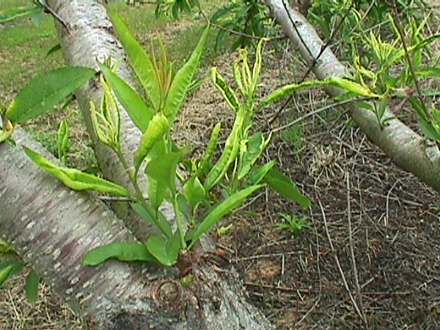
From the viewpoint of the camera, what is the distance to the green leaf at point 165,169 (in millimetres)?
558

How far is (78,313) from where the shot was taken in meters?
0.62

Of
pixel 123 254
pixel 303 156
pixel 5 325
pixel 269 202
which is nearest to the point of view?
pixel 123 254

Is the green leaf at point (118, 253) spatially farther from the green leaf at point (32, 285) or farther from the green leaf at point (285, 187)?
the green leaf at point (32, 285)

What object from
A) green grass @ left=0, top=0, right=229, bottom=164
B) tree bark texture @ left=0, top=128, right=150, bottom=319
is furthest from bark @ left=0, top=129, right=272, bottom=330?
green grass @ left=0, top=0, right=229, bottom=164

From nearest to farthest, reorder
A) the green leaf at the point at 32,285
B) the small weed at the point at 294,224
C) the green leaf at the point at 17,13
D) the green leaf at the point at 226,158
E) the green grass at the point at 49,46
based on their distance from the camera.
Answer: the green leaf at the point at 226,158
the green leaf at the point at 32,285
the green leaf at the point at 17,13
the small weed at the point at 294,224
the green grass at the point at 49,46

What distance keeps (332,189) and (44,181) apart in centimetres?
135

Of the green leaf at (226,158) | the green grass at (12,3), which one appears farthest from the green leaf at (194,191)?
the green grass at (12,3)

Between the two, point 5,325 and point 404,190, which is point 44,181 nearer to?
point 5,325

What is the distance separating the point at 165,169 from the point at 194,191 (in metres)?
0.08

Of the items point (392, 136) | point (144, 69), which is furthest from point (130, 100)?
point (392, 136)

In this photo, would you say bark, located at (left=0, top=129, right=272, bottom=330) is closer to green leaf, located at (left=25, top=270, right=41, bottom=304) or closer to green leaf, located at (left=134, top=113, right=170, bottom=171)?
green leaf, located at (left=134, top=113, right=170, bottom=171)

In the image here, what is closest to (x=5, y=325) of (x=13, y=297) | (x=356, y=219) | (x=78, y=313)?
(x=13, y=297)

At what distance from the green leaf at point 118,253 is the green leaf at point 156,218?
0.03 metres

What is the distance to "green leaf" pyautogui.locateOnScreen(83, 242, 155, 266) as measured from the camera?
1.91 ft
